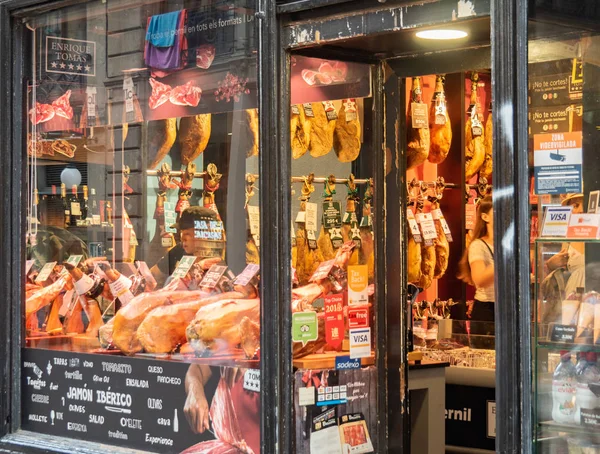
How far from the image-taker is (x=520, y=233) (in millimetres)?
3391

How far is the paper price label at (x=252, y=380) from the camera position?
438 centimetres

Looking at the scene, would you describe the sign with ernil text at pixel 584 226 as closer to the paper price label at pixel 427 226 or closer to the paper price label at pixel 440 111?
the paper price label at pixel 440 111

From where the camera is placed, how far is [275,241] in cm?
421

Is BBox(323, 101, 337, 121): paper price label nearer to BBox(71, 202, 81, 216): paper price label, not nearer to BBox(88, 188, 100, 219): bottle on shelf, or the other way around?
BBox(88, 188, 100, 219): bottle on shelf

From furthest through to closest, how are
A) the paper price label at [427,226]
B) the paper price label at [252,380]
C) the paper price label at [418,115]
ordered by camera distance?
1. the paper price label at [427,226]
2. the paper price label at [418,115]
3. the paper price label at [252,380]

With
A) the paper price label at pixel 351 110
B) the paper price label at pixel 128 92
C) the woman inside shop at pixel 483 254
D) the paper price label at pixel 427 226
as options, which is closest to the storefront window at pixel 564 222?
the paper price label at pixel 351 110

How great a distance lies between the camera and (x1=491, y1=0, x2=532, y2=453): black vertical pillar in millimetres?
3379

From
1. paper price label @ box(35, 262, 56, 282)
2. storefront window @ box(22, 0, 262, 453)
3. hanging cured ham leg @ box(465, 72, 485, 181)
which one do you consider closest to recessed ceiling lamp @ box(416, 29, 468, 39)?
storefront window @ box(22, 0, 262, 453)

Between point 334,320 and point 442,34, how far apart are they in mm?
1463

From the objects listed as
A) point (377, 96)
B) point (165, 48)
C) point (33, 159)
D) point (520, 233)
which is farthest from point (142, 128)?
point (520, 233)

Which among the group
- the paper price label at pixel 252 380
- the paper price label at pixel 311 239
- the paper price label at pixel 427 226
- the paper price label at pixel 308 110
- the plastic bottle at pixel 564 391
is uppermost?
the paper price label at pixel 308 110

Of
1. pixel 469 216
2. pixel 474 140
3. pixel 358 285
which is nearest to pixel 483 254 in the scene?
pixel 474 140

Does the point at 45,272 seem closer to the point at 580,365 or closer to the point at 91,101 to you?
the point at 91,101

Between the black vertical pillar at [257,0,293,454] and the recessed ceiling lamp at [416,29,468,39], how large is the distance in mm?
641
